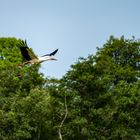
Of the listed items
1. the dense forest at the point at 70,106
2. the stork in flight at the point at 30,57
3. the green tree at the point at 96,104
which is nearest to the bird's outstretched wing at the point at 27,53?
the stork in flight at the point at 30,57

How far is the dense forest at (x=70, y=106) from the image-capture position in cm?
4494

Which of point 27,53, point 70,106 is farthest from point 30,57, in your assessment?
point 70,106

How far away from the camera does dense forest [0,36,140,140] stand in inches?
1769

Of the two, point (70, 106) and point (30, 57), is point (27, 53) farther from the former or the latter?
point (70, 106)

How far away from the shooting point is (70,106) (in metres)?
49.5

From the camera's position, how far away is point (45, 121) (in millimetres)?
46281

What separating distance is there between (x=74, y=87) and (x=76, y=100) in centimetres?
139

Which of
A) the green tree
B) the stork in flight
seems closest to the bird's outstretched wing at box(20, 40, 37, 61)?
the stork in flight

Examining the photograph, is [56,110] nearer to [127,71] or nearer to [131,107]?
[131,107]

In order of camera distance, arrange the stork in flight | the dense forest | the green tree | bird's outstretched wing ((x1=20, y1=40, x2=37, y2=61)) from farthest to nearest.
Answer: the green tree < the dense forest < bird's outstretched wing ((x1=20, y1=40, x2=37, y2=61)) < the stork in flight

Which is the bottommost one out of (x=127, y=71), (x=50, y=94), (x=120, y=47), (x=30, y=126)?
(x=30, y=126)

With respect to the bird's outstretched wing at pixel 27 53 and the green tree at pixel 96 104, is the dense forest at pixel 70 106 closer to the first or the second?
the green tree at pixel 96 104

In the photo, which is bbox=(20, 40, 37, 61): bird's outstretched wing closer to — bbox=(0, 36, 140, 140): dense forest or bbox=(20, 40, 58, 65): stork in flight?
bbox=(20, 40, 58, 65): stork in flight

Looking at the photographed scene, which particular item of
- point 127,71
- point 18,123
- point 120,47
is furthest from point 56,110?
point 120,47
